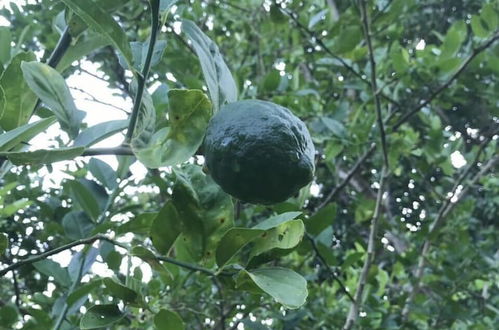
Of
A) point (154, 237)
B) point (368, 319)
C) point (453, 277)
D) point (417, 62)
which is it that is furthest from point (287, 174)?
point (453, 277)

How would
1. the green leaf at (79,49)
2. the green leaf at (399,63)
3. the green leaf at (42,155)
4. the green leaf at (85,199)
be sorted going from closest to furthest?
the green leaf at (42,155) → the green leaf at (79,49) → the green leaf at (85,199) → the green leaf at (399,63)

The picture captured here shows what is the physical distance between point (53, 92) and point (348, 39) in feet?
3.61

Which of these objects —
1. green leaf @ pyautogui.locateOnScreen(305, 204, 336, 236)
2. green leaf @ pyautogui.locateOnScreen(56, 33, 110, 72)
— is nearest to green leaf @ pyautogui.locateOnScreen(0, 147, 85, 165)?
green leaf @ pyautogui.locateOnScreen(56, 33, 110, 72)

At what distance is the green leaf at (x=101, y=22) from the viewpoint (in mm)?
478

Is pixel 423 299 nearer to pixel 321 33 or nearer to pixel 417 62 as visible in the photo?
pixel 417 62

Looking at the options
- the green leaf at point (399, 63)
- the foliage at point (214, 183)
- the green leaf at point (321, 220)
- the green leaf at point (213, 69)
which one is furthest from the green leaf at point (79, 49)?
the green leaf at point (399, 63)

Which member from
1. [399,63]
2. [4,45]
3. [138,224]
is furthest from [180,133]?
[399,63]

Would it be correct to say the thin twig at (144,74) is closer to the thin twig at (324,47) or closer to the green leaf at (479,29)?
the thin twig at (324,47)

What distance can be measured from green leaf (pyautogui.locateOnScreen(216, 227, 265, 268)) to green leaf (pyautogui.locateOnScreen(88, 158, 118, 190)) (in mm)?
397

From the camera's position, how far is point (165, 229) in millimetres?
658

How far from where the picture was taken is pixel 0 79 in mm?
564

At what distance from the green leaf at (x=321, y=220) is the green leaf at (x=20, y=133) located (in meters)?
0.66

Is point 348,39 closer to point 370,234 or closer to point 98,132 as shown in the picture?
point 370,234

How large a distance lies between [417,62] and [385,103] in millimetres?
323
